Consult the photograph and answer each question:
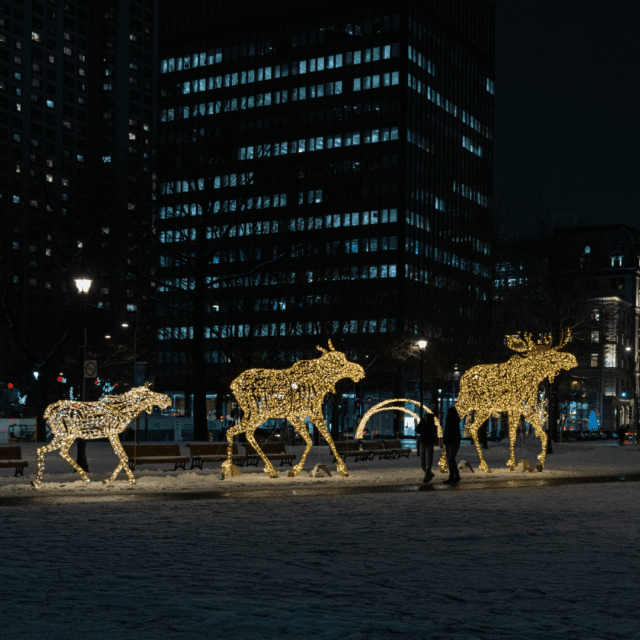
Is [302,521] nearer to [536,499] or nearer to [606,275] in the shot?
[536,499]

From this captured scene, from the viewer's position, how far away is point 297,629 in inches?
293

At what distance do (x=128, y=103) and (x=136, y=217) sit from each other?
140 metres

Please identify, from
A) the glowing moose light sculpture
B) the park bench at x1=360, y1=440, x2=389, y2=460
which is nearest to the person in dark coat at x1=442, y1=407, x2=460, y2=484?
the glowing moose light sculpture

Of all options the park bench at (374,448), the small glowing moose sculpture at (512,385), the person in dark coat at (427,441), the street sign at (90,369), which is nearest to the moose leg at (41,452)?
the street sign at (90,369)

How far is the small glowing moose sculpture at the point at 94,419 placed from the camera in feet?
68.8

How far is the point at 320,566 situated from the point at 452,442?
13101 mm

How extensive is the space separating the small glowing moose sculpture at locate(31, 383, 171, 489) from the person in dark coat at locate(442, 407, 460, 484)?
699cm

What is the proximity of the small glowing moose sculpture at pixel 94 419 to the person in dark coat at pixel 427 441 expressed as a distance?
6.83m

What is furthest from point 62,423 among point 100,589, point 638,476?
point 638,476

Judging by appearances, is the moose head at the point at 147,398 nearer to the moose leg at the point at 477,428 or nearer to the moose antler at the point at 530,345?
the moose leg at the point at 477,428

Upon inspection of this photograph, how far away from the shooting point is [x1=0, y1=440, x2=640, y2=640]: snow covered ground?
7680 millimetres

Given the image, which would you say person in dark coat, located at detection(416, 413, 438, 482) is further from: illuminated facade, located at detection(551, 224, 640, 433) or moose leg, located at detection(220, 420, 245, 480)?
illuminated facade, located at detection(551, 224, 640, 433)

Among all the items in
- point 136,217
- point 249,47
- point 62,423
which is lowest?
point 62,423

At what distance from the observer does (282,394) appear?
2362 centimetres
